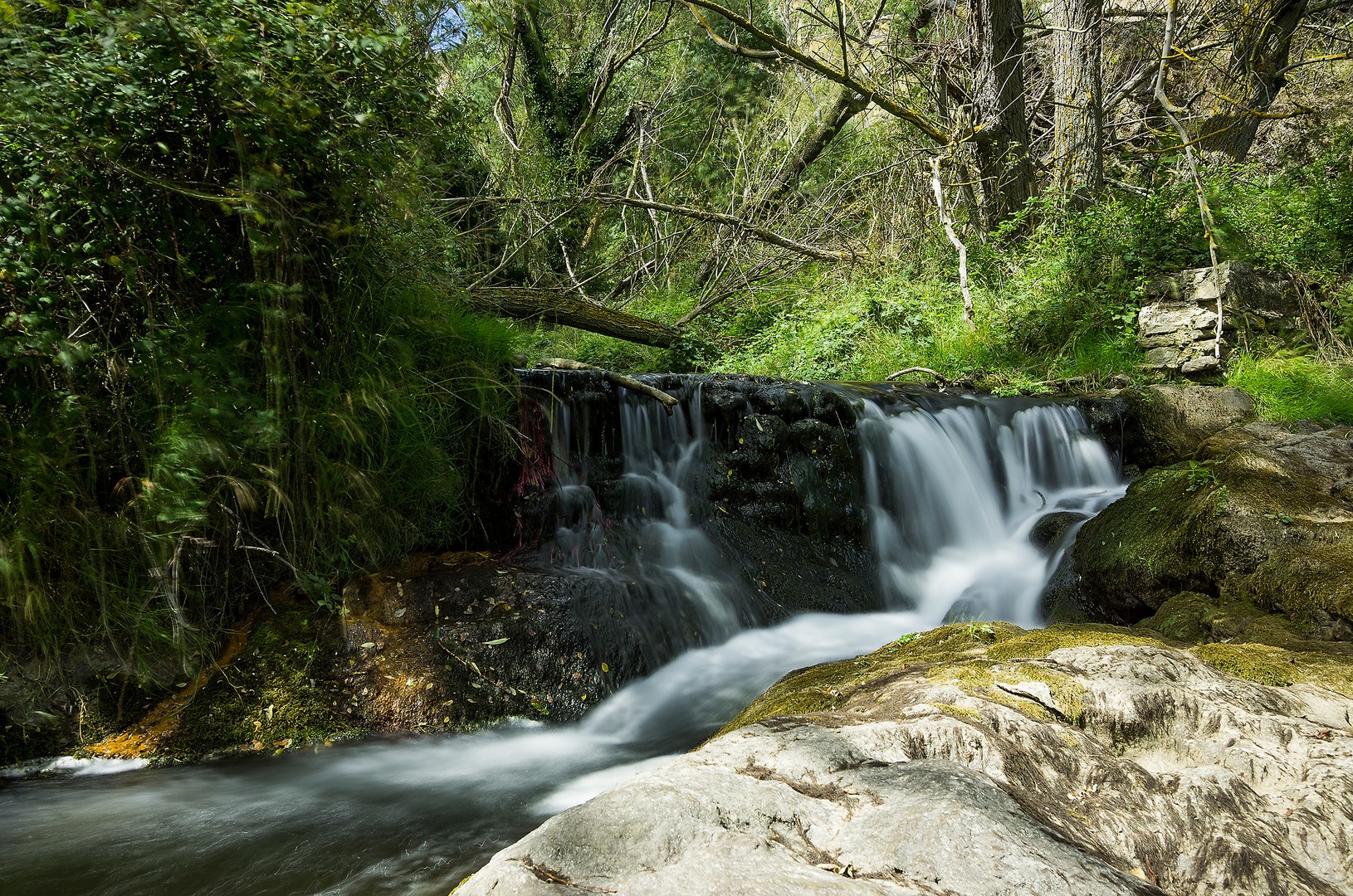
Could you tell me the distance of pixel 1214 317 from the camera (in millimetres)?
7215

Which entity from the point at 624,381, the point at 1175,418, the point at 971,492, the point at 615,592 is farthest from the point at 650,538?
the point at 1175,418

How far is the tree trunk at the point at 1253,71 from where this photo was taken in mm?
8195

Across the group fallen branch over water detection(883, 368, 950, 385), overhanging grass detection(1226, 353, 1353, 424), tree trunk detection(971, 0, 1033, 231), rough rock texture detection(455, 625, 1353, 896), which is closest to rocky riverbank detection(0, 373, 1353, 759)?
overhanging grass detection(1226, 353, 1353, 424)

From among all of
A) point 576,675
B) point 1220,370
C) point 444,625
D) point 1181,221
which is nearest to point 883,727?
point 576,675

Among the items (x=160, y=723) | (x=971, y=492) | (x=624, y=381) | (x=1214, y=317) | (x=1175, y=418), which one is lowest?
(x=160, y=723)

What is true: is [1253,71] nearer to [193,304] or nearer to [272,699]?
[193,304]

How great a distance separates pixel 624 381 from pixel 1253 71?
8.61 m

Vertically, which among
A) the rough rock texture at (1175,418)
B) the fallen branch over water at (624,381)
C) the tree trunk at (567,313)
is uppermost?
the tree trunk at (567,313)

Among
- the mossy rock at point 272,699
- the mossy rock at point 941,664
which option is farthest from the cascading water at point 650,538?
the mossy rock at point 941,664

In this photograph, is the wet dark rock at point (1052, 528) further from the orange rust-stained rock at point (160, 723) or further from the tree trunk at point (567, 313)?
the orange rust-stained rock at point (160, 723)

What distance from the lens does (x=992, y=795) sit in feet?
4.26

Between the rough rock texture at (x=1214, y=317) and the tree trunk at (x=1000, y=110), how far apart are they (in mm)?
2798

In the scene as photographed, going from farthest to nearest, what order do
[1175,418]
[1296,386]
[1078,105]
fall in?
[1078,105], [1296,386], [1175,418]

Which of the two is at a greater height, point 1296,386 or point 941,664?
point 1296,386
